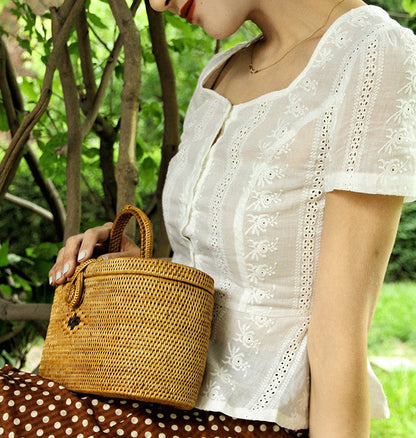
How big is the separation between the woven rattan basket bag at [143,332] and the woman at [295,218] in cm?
7

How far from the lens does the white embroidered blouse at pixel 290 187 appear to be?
A: 2.90 feet

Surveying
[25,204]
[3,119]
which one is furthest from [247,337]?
[25,204]

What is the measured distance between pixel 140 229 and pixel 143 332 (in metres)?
0.16

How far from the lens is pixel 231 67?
1248 mm

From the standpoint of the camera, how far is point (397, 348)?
438cm

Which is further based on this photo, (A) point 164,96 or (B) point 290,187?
(A) point 164,96

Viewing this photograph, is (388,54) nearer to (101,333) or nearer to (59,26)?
(101,333)

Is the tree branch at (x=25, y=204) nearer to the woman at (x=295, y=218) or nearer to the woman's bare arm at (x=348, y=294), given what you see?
the woman at (x=295, y=218)

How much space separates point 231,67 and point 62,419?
0.65 metres

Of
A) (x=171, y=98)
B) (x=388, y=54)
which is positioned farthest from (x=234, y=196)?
(x=171, y=98)

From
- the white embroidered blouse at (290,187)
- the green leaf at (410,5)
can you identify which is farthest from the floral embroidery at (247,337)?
the green leaf at (410,5)

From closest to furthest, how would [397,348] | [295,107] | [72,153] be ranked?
1. [295,107]
2. [72,153]
3. [397,348]

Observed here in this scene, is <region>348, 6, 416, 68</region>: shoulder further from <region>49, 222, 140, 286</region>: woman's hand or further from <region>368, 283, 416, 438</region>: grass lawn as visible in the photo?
<region>368, 283, 416, 438</region>: grass lawn

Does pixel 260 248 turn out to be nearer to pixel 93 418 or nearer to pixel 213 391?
pixel 213 391
